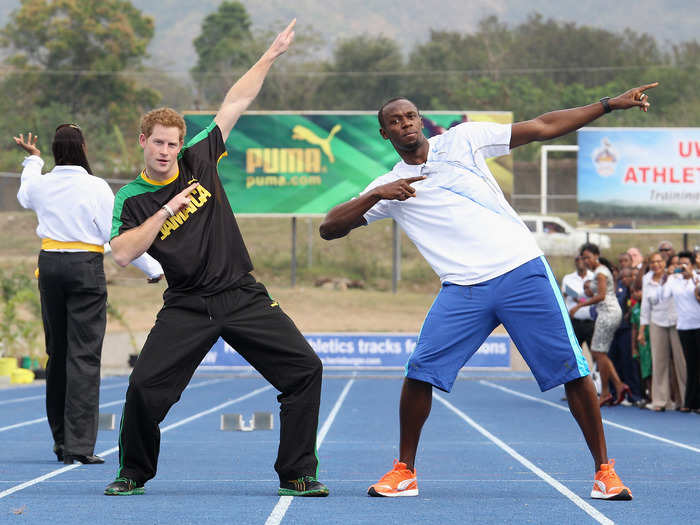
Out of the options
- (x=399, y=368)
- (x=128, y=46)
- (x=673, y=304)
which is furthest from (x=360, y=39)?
(x=673, y=304)

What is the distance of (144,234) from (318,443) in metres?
4.44

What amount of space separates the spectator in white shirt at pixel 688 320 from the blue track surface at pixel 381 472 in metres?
0.46

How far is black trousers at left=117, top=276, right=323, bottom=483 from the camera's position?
6.20m

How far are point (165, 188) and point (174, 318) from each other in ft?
2.13

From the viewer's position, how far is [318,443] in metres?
10.1

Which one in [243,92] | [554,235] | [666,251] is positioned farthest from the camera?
[554,235]

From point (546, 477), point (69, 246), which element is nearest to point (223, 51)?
point (69, 246)

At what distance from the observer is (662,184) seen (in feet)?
105

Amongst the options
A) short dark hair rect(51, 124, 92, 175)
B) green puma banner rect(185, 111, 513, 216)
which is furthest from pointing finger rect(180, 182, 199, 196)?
green puma banner rect(185, 111, 513, 216)

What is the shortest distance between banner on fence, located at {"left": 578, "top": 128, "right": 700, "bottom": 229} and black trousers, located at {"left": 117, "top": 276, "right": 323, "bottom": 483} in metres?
26.5

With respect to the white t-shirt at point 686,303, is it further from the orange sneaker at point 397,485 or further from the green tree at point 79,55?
the green tree at point 79,55

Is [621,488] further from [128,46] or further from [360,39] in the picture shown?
[360,39]

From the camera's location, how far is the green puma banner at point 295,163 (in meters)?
32.8

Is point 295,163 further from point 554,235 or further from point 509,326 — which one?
point 509,326
